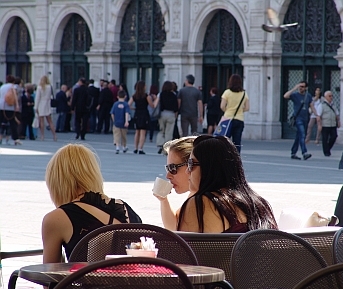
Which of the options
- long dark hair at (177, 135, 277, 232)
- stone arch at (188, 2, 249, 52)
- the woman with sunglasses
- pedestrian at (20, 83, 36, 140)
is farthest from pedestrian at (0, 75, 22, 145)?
long dark hair at (177, 135, 277, 232)

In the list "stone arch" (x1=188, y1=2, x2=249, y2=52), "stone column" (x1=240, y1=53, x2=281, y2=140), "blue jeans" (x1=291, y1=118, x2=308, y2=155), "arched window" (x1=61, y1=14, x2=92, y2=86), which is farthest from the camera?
"arched window" (x1=61, y1=14, x2=92, y2=86)

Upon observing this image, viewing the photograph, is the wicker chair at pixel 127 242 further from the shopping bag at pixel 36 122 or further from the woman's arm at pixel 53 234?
the shopping bag at pixel 36 122

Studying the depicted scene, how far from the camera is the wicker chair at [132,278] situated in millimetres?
3955

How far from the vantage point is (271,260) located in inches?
201

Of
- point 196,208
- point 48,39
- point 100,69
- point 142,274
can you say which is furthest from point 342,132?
point 142,274

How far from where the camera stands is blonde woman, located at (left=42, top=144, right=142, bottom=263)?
522 centimetres

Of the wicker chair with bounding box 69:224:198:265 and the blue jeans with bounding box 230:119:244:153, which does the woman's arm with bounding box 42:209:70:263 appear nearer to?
the wicker chair with bounding box 69:224:198:265

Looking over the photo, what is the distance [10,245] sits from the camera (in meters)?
9.70

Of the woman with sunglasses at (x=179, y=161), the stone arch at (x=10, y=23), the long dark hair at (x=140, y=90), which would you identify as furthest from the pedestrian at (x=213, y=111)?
the woman with sunglasses at (x=179, y=161)

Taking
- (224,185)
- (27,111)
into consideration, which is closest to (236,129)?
(27,111)

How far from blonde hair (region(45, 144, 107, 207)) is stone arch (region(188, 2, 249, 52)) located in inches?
997

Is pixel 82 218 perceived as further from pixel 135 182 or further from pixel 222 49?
pixel 222 49

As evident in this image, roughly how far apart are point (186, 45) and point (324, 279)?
2890 centimetres

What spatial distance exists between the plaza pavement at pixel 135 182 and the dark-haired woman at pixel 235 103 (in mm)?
823
